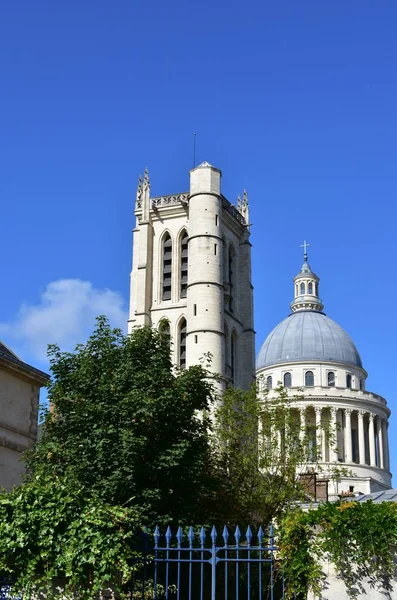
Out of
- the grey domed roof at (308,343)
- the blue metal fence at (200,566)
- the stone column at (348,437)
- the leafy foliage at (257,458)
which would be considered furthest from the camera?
the grey domed roof at (308,343)

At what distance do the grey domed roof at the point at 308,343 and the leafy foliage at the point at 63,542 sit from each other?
270 feet

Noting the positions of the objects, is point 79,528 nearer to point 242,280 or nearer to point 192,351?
point 192,351

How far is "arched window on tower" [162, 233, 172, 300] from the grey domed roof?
83.1 feet

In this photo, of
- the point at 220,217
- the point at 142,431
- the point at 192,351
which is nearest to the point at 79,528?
the point at 142,431

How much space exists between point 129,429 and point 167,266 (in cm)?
5149

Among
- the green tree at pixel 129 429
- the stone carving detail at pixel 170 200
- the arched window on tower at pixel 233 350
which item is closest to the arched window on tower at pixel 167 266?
the stone carving detail at pixel 170 200

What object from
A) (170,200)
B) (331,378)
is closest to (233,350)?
(170,200)

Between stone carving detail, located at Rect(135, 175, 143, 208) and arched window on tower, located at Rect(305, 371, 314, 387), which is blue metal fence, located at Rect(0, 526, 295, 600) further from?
arched window on tower, located at Rect(305, 371, 314, 387)

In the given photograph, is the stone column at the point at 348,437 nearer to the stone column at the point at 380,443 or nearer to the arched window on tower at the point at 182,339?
the stone column at the point at 380,443

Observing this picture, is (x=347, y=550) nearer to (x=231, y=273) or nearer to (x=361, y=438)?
(x=231, y=273)

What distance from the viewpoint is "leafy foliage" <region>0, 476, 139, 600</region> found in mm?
10656

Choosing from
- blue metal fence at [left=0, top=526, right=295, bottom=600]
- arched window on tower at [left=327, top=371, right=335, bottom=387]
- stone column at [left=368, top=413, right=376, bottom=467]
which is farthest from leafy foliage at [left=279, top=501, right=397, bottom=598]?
arched window on tower at [left=327, top=371, right=335, bottom=387]

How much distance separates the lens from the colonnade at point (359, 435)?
87875 mm

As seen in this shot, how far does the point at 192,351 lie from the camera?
208 ft
